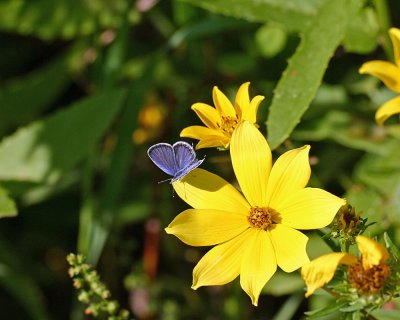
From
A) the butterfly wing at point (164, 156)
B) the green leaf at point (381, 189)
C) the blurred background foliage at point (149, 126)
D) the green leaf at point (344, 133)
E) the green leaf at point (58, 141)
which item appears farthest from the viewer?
the green leaf at point (58, 141)

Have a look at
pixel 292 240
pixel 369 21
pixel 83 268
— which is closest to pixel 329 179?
pixel 369 21

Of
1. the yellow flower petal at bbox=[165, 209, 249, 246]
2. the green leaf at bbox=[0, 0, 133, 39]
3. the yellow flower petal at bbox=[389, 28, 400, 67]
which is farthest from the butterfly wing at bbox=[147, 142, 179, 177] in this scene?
the green leaf at bbox=[0, 0, 133, 39]

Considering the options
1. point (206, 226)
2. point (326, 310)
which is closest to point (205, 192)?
point (206, 226)

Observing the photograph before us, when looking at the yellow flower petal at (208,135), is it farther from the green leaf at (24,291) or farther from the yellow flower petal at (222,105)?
the green leaf at (24,291)

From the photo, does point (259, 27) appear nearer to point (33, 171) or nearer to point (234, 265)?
point (33, 171)

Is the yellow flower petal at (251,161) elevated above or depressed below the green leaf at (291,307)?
above

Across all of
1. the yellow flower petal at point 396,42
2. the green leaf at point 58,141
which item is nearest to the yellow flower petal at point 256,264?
the yellow flower petal at point 396,42
